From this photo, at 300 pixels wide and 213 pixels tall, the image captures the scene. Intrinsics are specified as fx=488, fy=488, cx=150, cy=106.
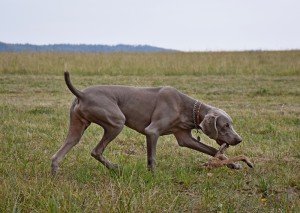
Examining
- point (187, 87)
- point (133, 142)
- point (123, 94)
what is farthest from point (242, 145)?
point (187, 87)

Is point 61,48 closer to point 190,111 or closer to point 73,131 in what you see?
point 190,111

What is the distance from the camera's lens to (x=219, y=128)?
5988mm

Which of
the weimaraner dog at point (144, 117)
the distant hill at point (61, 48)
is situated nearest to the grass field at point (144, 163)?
the weimaraner dog at point (144, 117)

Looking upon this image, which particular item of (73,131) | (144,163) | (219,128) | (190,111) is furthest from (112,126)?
(219,128)

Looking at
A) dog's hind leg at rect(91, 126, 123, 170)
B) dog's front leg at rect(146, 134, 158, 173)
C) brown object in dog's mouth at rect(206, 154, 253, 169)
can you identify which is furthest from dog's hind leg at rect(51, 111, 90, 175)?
brown object in dog's mouth at rect(206, 154, 253, 169)

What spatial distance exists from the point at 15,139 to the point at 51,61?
615 inches

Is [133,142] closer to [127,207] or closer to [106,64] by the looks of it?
[127,207]

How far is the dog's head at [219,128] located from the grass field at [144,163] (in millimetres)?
396

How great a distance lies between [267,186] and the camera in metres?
4.95

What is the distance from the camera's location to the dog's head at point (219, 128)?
589cm

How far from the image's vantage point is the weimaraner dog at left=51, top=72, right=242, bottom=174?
5594 millimetres

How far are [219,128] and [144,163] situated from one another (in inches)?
40.4

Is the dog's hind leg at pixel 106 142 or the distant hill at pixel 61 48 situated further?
the distant hill at pixel 61 48

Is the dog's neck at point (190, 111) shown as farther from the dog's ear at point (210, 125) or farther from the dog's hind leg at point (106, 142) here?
the dog's hind leg at point (106, 142)
